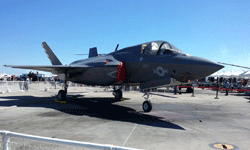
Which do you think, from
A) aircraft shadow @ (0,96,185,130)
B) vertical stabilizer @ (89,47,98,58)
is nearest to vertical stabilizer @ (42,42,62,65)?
vertical stabilizer @ (89,47,98,58)

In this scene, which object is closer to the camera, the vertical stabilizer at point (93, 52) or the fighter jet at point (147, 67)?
the fighter jet at point (147, 67)

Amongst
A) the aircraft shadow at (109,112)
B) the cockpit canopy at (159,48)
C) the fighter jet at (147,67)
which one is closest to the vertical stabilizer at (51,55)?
the fighter jet at (147,67)

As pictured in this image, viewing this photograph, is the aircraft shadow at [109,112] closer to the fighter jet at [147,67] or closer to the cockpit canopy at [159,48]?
the fighter jet at [147,67]

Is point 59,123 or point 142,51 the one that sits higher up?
point 142,51

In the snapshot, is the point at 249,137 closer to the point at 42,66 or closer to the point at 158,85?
the point at 158,85

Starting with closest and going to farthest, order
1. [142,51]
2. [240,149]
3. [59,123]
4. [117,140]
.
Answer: [240,149], [117,140], [59,123], [142,51]

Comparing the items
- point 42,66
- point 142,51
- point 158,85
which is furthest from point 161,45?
point 42,66

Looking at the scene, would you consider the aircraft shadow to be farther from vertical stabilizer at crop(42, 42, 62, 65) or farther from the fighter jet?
vertical stabilizer at crop(42, 42, 62, 65)

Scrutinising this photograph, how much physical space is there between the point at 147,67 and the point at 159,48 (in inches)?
44.6

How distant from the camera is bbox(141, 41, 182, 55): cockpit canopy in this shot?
9.02 m

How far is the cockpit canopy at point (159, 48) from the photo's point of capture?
29.6ft

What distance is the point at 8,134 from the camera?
291 centimetres

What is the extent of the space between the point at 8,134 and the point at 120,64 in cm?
779

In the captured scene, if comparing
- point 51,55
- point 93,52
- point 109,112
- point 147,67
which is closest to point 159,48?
point 147,67
